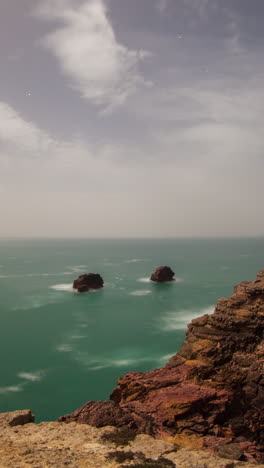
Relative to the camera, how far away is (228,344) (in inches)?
960

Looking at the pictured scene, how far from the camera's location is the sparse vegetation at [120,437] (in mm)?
17125

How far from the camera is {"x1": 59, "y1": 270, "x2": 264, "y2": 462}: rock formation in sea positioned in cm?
1917

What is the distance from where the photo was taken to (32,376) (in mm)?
49062

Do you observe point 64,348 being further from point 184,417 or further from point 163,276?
point 163,276

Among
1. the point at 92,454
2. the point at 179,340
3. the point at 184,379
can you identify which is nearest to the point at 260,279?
the point at 184,379

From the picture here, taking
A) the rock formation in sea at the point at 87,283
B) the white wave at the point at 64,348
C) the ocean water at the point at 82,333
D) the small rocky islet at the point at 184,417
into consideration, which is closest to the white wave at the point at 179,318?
the ocean water at the point at 82,333

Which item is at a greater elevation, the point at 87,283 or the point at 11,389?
the point at 87,283

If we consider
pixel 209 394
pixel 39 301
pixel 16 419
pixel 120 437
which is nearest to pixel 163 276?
pixel 39 301

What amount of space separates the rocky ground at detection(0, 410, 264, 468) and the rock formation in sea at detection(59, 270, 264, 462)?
143 cm

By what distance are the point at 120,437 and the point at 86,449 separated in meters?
2.46

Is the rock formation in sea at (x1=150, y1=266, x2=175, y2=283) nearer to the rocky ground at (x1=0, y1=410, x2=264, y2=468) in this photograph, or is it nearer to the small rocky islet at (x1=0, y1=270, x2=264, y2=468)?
the small rocky islet at (x1=0, y1=270, x2=264, y2=468)

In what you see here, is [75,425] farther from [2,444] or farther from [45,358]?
[45,358]

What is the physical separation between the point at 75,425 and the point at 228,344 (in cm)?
1411

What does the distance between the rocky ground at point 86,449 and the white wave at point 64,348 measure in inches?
1682
